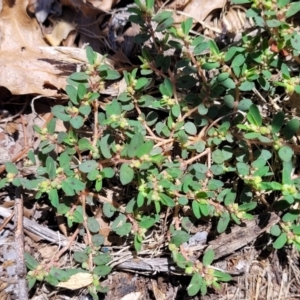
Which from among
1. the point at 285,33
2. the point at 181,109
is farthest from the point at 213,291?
the point at 285,33

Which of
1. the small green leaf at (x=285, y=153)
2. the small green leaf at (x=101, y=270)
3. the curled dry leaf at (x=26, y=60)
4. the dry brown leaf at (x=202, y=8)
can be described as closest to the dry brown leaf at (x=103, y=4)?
the curled dry leaf at (x=26, y=60)

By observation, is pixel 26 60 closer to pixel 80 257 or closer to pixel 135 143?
pixel 135 143

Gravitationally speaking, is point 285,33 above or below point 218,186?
above

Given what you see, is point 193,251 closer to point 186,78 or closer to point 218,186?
point 218,186

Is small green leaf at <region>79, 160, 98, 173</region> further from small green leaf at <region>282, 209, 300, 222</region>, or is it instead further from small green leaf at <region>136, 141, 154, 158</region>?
small green leaf at <region>282, 209, 300, 222</region>

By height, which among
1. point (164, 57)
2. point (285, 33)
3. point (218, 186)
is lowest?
point (218, 186)

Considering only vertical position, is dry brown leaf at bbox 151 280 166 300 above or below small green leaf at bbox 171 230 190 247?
below

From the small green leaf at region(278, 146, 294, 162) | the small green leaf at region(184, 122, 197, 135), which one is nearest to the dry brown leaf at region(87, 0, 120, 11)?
the small green leaf at region(184, 122, 197, 135)
